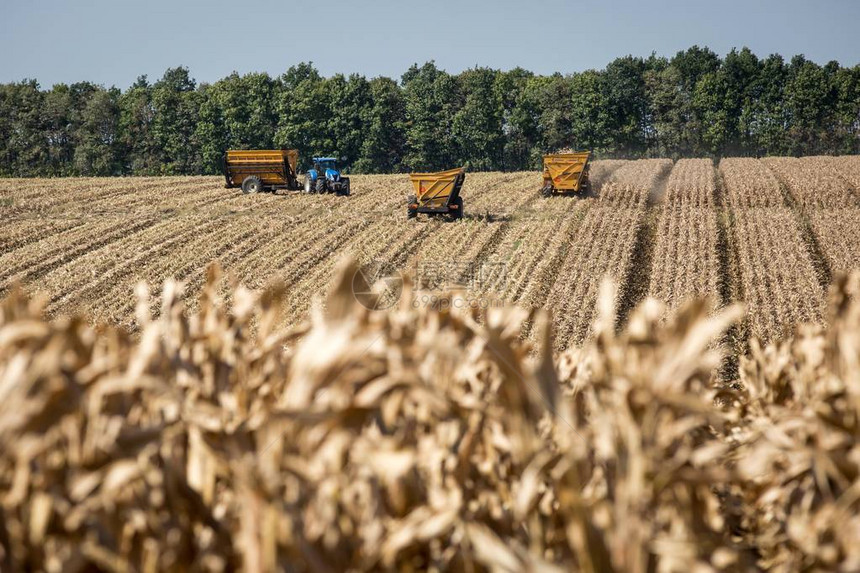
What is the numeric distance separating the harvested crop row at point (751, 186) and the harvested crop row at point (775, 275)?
3505 mm

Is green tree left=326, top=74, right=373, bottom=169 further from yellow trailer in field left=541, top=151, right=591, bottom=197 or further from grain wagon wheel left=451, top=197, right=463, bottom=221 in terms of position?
grain wagon wheel left=451, top=197, right=463, bottom=221

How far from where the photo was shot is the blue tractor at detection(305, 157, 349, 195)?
33.9 meters

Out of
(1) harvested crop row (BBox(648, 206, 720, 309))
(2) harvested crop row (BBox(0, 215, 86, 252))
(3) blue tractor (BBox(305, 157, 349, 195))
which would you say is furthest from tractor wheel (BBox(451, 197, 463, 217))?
(2) harvested crop row (BBox(0, 215, 86, 252))

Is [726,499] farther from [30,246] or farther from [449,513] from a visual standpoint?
[30,246]

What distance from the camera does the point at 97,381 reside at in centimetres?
166

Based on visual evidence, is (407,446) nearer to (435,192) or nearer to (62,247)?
(62,247)

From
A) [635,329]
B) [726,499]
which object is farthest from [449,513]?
[726,499]

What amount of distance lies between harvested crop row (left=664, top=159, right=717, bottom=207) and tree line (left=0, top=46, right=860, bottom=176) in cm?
2677

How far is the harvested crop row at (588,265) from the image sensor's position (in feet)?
54.8

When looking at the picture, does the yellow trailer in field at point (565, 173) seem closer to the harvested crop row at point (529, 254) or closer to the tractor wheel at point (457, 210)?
the harvested crop row at point (529, 254)

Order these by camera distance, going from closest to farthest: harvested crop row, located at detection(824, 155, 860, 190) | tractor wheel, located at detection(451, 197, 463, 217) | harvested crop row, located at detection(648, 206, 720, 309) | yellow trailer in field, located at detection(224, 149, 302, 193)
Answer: harvested crop row, located at detection(648, 206, 720, 309)
tractor wheel, located at detection(451, 197, 463, 217)
yellow trailer in field, located at detection(224, 149, 302, 193)
harvested crop row, located at detection(824, 155, 860, 190)

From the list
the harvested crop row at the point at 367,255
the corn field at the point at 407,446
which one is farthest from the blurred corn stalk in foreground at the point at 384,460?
the harvested crop row at the point at 367,255

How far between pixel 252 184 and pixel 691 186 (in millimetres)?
20170

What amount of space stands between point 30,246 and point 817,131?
238ft
